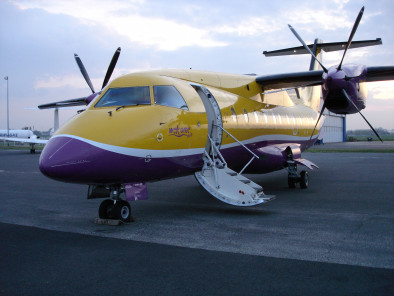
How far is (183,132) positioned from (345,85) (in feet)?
17.1

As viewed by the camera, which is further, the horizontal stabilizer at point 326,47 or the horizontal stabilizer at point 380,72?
the horizontal stabilizer at point 326,47

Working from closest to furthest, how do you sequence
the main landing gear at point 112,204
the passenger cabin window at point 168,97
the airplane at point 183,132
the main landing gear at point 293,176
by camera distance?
the airplane at point 183,132, the main landing gear at point 112,204, the passenger cabin window at point 168,97, the main landing gear at point 293,176

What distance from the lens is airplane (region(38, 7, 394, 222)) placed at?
260 inches

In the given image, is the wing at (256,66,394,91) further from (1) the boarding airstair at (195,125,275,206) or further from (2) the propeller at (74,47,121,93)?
(2) the propeller at (74,47,121,93)

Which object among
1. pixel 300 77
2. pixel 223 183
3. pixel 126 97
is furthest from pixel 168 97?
pixel 300 77

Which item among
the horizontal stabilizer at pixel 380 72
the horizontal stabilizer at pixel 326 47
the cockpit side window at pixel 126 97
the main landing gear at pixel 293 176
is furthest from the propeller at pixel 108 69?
the horizontal stabilizer at pixel 326 47

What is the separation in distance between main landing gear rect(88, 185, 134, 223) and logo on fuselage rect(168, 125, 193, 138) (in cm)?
144

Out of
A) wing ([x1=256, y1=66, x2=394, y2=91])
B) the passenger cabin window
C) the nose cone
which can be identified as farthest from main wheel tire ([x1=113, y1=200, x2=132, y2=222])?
wing ([x1=256, y1=66, x2=394, y2=91])

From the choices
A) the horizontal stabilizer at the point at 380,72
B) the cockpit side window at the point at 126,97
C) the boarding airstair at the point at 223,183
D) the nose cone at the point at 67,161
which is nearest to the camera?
the nose cone at the point at 67,161

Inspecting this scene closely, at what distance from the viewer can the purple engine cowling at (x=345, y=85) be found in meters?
10.5

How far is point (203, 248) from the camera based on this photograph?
18.9 ft

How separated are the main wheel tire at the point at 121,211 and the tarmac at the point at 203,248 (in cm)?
26

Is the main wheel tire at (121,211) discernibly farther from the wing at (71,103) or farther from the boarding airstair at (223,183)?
the wing at (71,103)

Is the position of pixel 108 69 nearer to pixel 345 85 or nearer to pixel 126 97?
pixel 126 97
